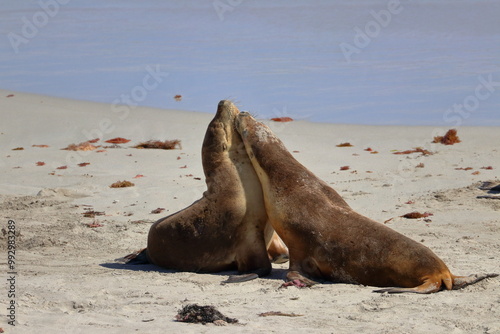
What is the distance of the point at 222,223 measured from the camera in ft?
24.5

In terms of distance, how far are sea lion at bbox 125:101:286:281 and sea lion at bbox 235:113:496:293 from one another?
151mm

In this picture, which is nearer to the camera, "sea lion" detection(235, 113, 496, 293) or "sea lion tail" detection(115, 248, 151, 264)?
"sea lion" detection(235, 113, 496, 293)

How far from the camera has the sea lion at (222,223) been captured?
7434 millimetres

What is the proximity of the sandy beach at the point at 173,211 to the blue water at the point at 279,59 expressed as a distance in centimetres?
173

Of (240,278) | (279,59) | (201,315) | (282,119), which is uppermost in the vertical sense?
(279,59)

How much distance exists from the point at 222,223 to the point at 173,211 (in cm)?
268

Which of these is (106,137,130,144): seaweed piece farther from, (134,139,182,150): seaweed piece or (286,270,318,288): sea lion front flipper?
(286,270,318,288): sea lion front flipper

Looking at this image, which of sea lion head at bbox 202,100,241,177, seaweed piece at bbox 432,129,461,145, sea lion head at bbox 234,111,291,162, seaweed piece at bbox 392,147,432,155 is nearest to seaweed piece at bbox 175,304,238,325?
sea lion head at bbox 234,111,291,162

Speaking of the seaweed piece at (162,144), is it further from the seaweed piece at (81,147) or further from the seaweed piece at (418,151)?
the seaweed piece at (418,151)

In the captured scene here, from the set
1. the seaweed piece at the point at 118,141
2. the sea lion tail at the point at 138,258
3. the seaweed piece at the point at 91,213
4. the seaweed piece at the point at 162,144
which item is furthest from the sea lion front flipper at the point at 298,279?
the seaweed piece at the point at 118,141

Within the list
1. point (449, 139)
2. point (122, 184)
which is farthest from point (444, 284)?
point (449, 139)

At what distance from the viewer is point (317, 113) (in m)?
17.0

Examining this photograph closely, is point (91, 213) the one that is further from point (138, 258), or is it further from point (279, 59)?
point (279, 59)

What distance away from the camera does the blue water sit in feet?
58.8
